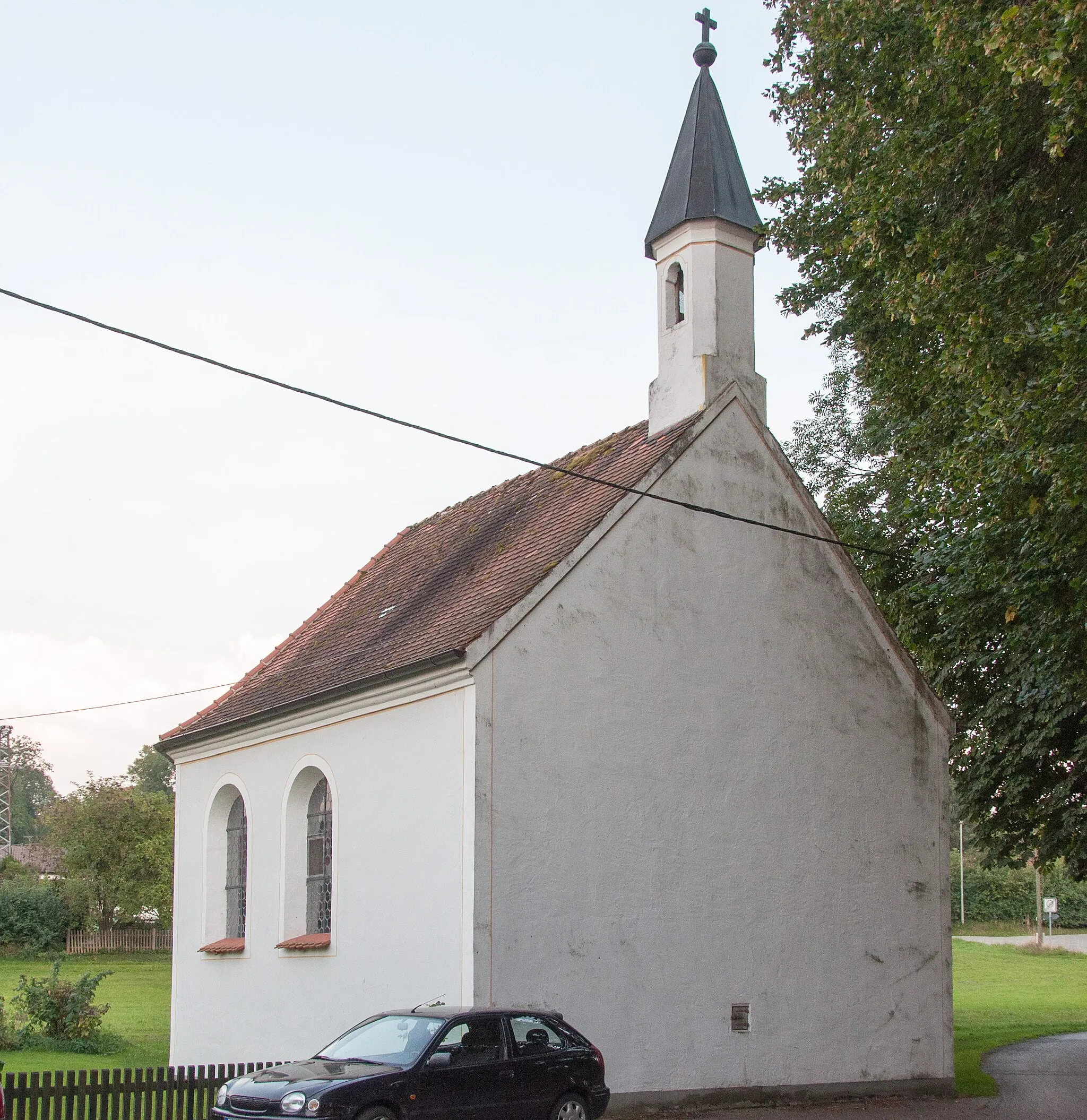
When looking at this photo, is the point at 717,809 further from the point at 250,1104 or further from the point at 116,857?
the point at 116,857

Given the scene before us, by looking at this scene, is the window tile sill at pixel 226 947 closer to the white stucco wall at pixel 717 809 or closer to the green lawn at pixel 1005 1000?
the white stucco wall at pixel 717 809

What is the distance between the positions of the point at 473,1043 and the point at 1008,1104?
8.38 m

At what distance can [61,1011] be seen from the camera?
2369 centimetres

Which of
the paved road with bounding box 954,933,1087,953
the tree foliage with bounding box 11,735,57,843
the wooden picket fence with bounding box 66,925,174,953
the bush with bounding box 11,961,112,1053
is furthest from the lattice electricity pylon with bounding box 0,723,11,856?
the bush with bounding box 11,961,112,1053

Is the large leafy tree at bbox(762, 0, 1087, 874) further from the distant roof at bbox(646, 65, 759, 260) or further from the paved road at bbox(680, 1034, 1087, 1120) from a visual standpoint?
the paved road at bbox(680, 1034, 1087, 1120)

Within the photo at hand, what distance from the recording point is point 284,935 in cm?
1859

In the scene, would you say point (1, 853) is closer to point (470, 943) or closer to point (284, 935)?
point (284, 935)

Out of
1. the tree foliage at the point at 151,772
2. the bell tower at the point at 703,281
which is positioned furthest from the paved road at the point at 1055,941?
the tree foliage at the point at 151,772

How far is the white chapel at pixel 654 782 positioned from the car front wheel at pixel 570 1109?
1.92 meters

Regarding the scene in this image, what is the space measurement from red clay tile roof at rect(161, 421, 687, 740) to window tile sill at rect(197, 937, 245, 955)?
3.27m

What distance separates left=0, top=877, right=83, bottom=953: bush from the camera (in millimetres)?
52000

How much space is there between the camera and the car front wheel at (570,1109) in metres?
12.3

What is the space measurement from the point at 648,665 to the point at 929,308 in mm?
5222

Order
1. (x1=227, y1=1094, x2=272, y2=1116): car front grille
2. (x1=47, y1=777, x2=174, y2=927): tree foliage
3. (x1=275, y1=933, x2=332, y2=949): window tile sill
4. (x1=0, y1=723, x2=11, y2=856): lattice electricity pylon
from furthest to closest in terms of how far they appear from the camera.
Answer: (x1=0, y1=723, x2=11, y2=856): lattice electricity pylon
(x1=47, y1=777, x2=174, y2=927): tree foliage
(x1=275, y1=933, x2=332, y2=949): window tile sill
(x1=227, y1=1094, x2=272, y2=1116): car front grille
